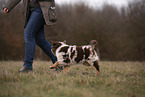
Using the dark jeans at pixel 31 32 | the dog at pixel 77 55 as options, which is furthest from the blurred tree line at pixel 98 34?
the dog at pixel 77 55

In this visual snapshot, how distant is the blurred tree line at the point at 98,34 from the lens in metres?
14.4

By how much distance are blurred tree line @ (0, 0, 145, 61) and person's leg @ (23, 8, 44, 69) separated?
331 inches

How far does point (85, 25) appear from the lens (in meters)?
18.5

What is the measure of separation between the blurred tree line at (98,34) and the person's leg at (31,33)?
8412 mm

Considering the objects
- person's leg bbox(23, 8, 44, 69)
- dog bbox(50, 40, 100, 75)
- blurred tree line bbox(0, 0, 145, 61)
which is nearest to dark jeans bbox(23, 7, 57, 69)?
person's leg bbox(23, 8, 44, 69)

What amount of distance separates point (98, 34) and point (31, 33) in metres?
14.6

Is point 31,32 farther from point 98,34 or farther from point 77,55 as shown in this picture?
point 98,34

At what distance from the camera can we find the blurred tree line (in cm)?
1441

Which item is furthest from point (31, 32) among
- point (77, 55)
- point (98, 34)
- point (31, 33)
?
point (98, 34)

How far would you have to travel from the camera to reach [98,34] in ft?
57.7

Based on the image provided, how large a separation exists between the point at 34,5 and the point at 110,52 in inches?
637

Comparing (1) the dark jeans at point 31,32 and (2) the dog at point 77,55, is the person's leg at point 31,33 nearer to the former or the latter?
(1) the dark jeans at point 31,32

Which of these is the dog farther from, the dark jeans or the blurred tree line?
the blurred tree line

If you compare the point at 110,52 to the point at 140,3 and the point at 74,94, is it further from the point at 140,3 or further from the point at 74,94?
the point at 74,94
